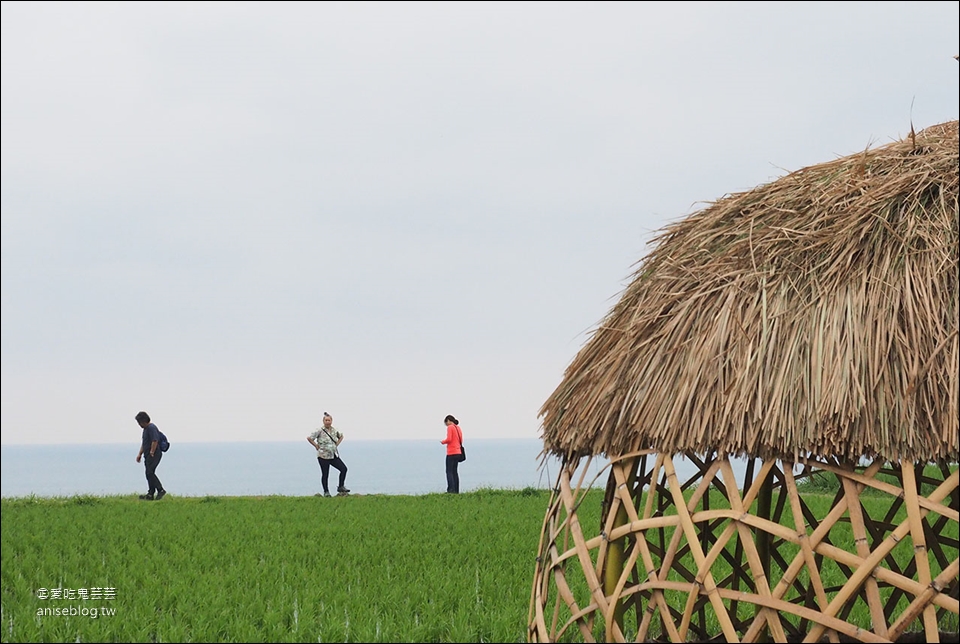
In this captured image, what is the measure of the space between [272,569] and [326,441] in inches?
305

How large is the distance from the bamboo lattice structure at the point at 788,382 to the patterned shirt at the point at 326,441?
38.6 ft

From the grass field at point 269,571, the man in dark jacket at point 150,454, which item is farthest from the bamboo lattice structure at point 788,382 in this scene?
the man in dark jacket at point 150,454

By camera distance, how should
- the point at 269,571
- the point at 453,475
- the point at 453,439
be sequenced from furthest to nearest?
the point at 453,475, the point at 453,439, the point at 269,571

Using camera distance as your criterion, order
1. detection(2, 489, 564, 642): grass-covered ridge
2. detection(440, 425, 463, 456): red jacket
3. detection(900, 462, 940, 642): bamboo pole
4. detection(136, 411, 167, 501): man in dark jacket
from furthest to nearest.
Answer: detection(440, 425, 463, 456): red jacket < detection(136, 411, 167, 501): man in dark jacket < detection(2, 489, 564, 642): grass-covered ridge < detection(900, 462, 940, 642): bamboo pole

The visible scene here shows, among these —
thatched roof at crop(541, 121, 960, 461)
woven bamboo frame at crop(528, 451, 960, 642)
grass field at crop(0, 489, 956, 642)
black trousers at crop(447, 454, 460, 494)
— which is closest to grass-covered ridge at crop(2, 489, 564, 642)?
grass field at crop(0, 489, 956, 642)

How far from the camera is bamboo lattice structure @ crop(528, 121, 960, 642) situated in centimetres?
405

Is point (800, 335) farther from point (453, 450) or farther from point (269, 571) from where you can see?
point (453, 450)

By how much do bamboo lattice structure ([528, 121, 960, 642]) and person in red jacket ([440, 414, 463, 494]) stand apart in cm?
1133

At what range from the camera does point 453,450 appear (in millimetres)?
16859

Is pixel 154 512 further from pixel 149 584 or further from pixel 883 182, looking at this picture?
pixel 883 182

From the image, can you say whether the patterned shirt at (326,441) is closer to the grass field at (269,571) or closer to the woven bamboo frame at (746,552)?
the grass field at (269,571)

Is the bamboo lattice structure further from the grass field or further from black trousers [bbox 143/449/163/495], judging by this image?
black trousers [bbox 143/449/163/495]

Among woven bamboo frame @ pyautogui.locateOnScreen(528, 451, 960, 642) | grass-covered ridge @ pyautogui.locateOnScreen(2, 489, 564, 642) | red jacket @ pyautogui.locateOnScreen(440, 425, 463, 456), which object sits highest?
red jacket @ pyautogui.locateOnScreen(440, 425, 463, 456)

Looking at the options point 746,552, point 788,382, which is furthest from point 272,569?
point 788,382
